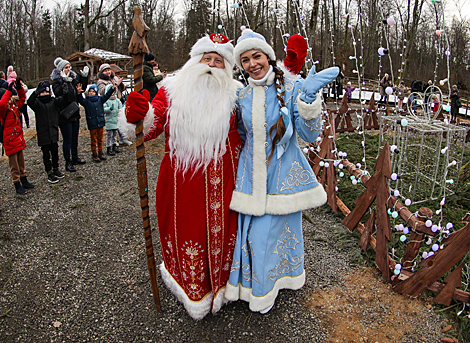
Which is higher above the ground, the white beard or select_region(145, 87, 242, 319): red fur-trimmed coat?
the white beard

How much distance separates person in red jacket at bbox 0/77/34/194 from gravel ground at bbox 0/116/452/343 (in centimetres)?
45

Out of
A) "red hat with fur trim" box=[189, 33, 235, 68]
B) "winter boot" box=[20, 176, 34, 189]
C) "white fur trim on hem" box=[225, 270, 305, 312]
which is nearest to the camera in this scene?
"red hat with fur trim" box=[189, 33, 235, 68]

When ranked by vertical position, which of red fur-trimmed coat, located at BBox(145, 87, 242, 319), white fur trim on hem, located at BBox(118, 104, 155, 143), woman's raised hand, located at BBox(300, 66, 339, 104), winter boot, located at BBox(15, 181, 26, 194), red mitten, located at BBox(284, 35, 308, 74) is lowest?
winter boot, located at BBox(15, 181, 26, 194)

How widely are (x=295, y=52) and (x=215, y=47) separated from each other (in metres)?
0.59

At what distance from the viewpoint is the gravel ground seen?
2.34 metres

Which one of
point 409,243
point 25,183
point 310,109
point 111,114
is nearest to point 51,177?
point 25,183

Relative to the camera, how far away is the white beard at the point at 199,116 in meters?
2.14

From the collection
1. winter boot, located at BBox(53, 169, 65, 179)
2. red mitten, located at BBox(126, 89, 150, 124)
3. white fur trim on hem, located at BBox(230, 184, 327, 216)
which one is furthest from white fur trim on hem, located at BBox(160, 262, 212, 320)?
winter boot, located at BBox(53, 169, 65, 179)

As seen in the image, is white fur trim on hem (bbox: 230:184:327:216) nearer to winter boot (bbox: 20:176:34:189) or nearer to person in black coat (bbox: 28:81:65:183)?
person in black coat (bbox: 28:81:65:183)

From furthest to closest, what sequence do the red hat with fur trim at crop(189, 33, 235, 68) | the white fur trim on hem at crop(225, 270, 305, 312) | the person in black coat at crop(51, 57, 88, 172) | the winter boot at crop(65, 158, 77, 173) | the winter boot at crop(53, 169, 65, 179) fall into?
the winter boot at crop(65, 158, 77, 173) < the winter boot at crop(53, 169, 65, 179) < the person in black coat at crop(51, 57, 88, 172) < the white fur trim on hem at crop(225, 270, 305, 312) < the red hat with fur trim at crop(189, 33, 235, 68)

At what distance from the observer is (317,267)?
3.13m

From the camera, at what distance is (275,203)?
88.6 inches

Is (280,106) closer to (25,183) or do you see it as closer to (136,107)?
(136,107)

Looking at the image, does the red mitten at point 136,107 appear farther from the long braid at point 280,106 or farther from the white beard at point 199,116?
the long braid at point 280,106
